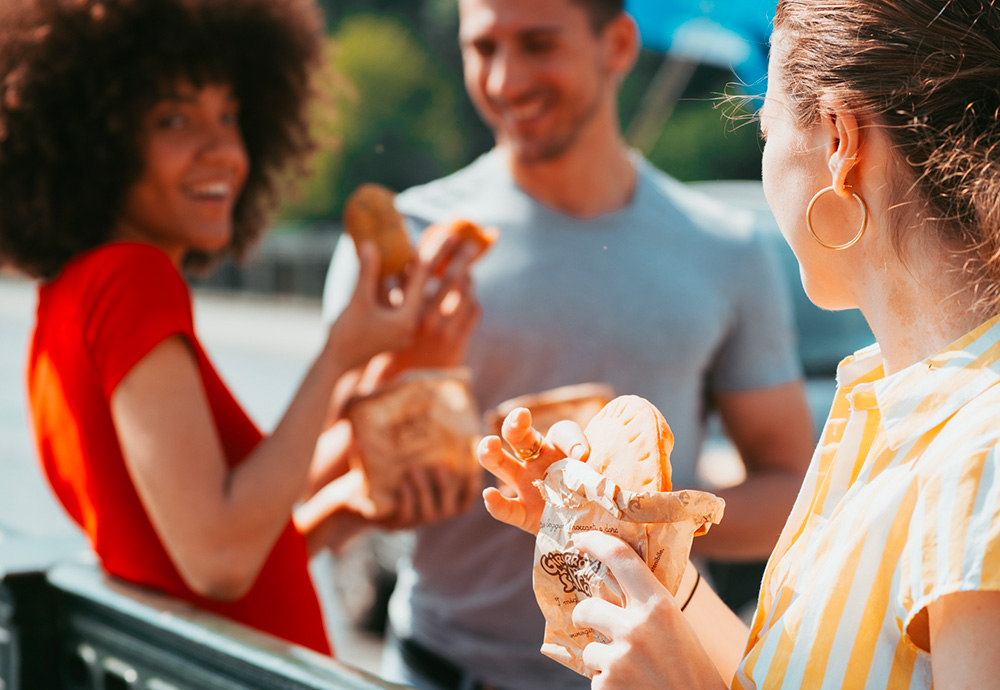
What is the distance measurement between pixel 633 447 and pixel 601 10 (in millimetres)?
1580

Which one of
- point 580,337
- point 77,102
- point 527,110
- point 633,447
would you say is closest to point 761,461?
point 580,337

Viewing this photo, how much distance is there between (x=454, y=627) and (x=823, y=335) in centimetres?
246

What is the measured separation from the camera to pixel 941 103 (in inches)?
33.4

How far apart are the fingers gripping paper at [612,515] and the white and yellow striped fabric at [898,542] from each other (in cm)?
11

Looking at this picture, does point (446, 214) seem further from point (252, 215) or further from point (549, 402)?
point (549, 402)

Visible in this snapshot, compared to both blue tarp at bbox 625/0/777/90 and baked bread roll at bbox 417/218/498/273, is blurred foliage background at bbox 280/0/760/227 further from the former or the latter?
baked bread roll at bbox 417/218/498/273

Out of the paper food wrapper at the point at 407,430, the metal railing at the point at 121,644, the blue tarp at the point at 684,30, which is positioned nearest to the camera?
the metal railing at the point at 121,644

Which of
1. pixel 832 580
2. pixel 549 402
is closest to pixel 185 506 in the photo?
pixel 549 402

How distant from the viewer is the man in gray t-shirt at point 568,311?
2.04 meters

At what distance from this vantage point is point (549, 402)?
180 centimetres

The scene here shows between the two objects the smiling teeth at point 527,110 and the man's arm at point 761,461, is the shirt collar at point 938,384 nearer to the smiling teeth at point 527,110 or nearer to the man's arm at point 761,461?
the man's arm at point 761,461

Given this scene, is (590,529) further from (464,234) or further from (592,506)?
(464,234)

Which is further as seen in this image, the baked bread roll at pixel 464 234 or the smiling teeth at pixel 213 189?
the baked bread roll at pixel 464 234

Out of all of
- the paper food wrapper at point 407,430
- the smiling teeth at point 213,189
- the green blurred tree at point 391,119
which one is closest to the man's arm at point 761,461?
the paper food wrapper at point 407,430
